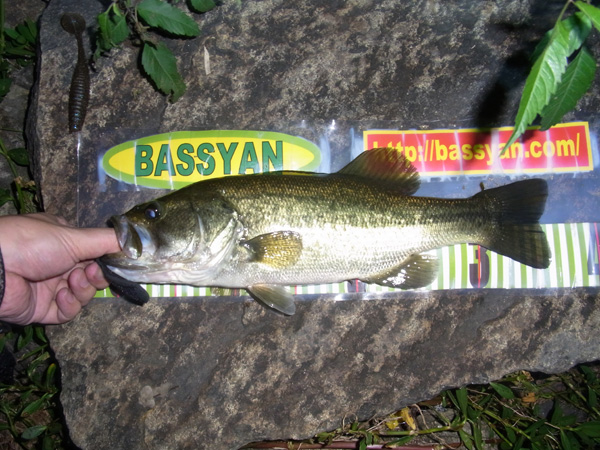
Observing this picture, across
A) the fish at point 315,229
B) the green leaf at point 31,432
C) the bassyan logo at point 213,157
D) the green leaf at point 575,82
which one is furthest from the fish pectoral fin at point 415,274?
the green leaf at point 31,432

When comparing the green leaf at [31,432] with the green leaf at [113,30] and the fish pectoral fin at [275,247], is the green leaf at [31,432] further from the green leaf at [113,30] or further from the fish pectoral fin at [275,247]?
the green leaf at [113,30]

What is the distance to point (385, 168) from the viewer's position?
2.88 m

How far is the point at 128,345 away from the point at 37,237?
3.10 feet

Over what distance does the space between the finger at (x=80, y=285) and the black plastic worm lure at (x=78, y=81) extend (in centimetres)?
105

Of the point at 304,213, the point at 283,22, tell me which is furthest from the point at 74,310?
the point at 283,22

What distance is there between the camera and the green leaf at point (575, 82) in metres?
1.64

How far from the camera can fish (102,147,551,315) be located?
260cm

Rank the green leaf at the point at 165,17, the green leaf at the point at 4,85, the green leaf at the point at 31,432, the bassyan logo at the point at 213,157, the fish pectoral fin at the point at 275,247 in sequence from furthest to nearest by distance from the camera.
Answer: the green leaf at the point at 4,85 → the green leaf at the point at 31,432 → the bassyan logo at the point at 213,157 → the green leaf at the point at 165,17 → the fish pectoral fin at the point at 275,247

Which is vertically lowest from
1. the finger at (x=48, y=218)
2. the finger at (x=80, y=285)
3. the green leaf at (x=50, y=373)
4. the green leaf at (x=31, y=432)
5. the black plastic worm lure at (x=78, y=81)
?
the green leaf at (x=31, y=432)

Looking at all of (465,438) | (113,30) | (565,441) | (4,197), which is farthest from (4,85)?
Answer: (565,441)

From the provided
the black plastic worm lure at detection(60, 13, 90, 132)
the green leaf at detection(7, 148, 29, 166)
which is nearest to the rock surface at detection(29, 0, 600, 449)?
the black plastic worm lure at detection(60, 13, 90, 132)

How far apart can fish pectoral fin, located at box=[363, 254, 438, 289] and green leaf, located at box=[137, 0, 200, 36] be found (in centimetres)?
205

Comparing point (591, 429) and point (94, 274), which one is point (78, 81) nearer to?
point (94, 274)

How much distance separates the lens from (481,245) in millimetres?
2992
